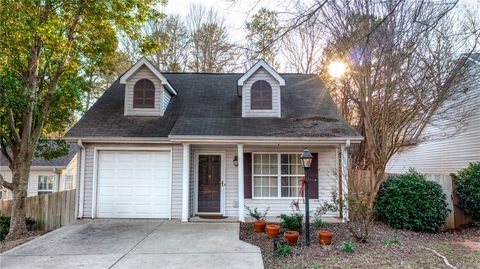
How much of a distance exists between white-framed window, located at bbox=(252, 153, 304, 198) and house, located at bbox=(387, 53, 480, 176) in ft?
17.9

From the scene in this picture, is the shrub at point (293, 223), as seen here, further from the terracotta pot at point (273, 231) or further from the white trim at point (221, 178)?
the white trim at point (221, 178)

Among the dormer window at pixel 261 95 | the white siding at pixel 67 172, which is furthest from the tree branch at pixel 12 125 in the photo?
the white siding at pixel 67 172

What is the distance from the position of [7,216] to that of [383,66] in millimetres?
13004

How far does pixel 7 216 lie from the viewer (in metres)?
9.86

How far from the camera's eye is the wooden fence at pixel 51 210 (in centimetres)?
995

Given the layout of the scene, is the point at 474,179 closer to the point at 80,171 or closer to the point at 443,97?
the point at 443,97

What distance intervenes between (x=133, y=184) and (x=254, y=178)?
3867mm

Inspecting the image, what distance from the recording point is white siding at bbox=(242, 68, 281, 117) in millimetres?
10055

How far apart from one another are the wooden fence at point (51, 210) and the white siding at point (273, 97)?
22.5ft

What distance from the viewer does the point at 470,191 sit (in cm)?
870

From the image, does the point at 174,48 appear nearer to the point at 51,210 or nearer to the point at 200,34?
the point at 200,34

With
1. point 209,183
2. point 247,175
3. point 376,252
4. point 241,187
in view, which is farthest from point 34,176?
point 376,252

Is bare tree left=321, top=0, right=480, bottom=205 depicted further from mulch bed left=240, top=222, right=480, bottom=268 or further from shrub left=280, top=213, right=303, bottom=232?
shrub left=280, top=213, right=303, bottom=232

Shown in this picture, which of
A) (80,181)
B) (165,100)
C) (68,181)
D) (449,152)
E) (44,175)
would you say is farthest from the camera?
(68,181)
